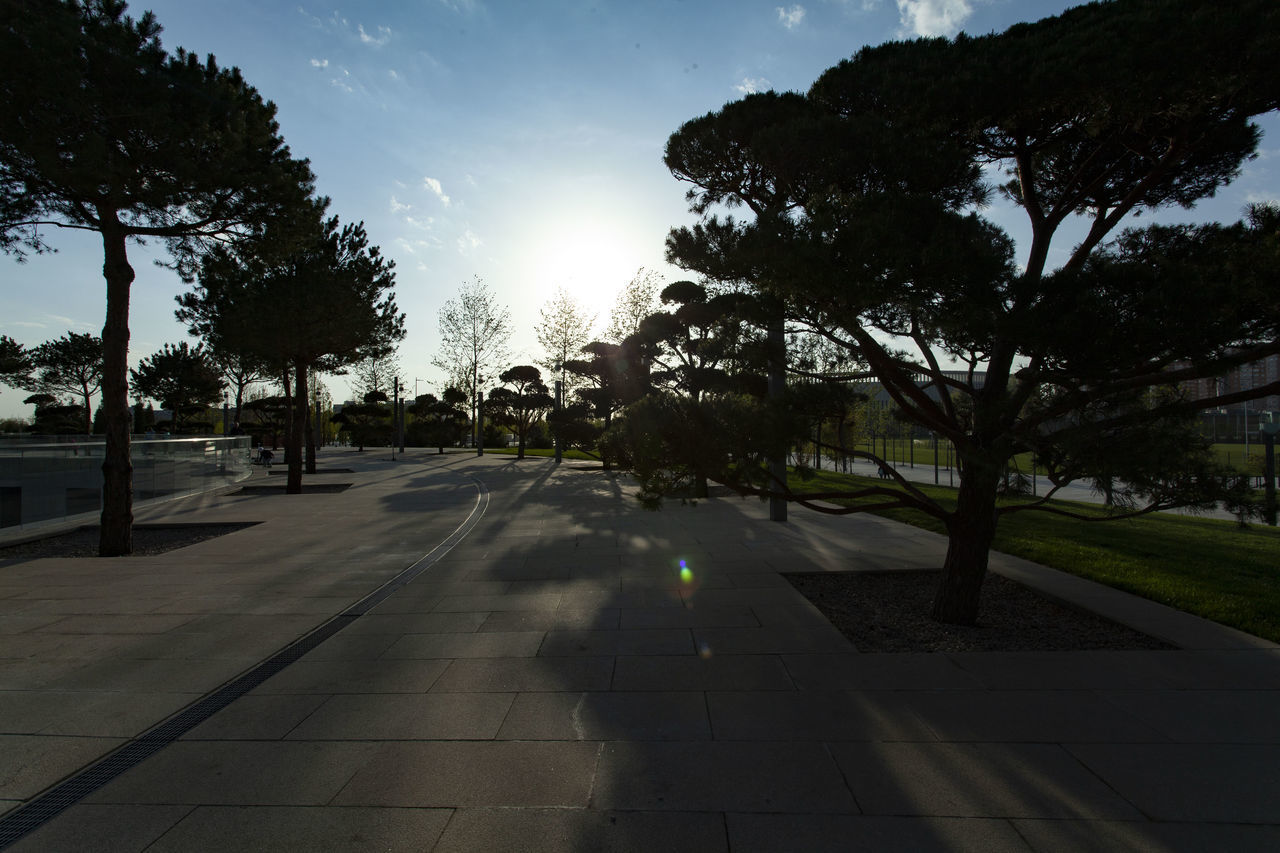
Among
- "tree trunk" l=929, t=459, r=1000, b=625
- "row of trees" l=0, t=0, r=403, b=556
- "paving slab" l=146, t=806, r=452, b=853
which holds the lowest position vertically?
"paving slab" l=146, t=806, r=452, b=853

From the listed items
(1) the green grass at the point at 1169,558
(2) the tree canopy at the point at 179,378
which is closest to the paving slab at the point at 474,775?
(1) the green grass at the point at 1169,558

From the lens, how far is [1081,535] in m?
9.81

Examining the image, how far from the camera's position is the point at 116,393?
8570 mm

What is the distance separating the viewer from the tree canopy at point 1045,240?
3.77 metres

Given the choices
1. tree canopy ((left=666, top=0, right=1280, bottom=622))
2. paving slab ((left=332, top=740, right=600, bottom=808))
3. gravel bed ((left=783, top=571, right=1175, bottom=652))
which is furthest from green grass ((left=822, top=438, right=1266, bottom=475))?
paving slab ((left=332, top=740, right=600, bottom=808))

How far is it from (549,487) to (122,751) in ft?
49.4

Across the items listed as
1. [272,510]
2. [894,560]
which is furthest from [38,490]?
[894,560]

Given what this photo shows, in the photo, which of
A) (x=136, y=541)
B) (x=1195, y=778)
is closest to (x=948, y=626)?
(x=1195, y=778)

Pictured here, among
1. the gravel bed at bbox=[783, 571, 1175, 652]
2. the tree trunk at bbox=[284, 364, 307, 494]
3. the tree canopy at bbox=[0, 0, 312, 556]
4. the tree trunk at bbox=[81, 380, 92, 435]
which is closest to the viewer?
the gravel bed at bbox=[783, 571, 1175, 652]

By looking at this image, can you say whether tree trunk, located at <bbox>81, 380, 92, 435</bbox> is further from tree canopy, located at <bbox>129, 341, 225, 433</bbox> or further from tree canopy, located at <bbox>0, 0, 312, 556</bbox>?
tree canopy, located at <bbox>0, 0, 312, 556</bbox>

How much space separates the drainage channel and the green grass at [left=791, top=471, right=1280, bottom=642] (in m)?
7.00

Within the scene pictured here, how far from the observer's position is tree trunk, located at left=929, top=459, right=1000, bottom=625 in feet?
17.1

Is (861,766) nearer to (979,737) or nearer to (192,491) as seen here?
(979,737)

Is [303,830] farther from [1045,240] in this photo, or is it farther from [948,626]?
[1045,240]
